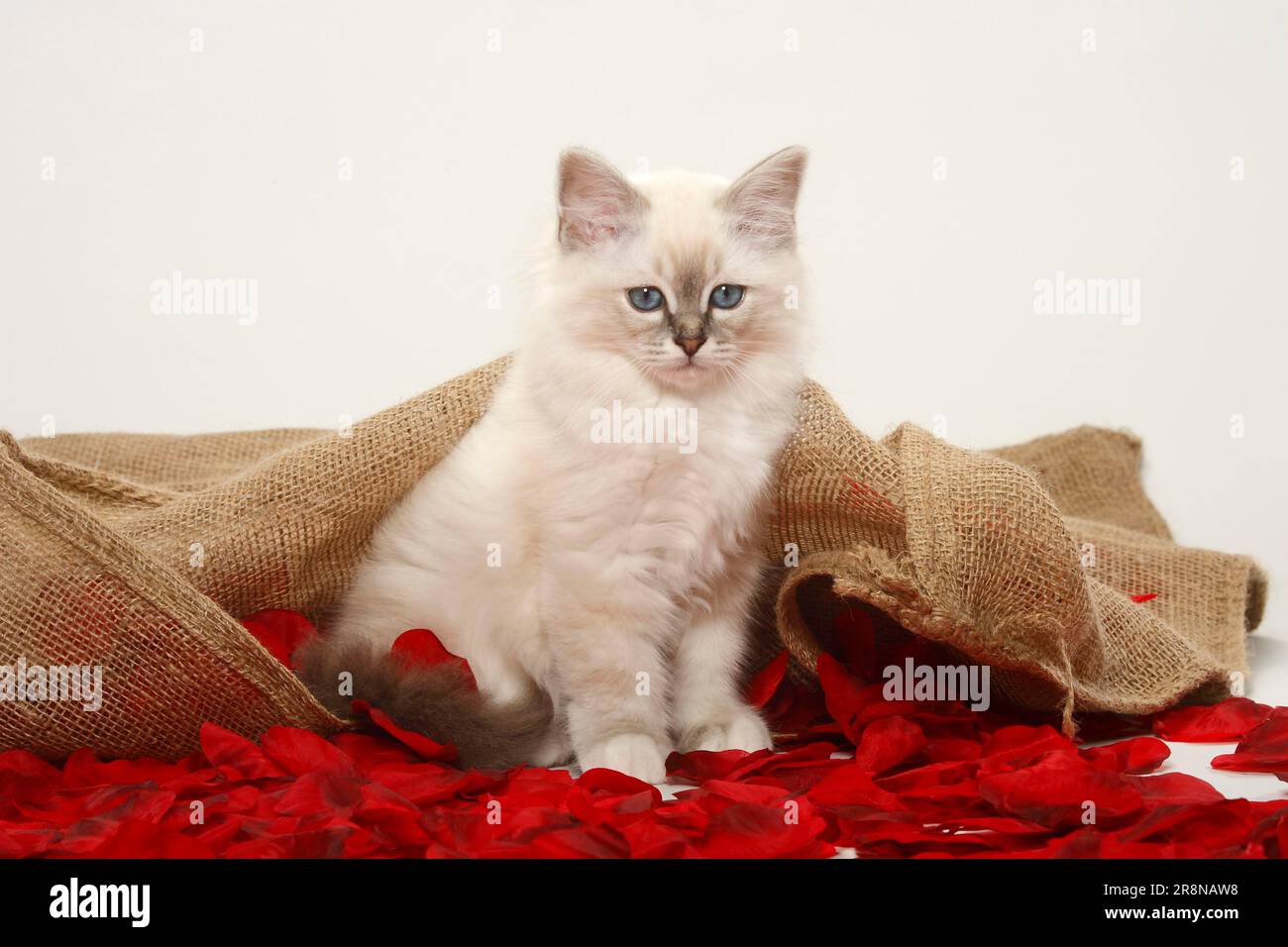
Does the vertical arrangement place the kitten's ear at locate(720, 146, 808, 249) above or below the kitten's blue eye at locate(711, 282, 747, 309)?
above

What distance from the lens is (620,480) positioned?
1945 mm

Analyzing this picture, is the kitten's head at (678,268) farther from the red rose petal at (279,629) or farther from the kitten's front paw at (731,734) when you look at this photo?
the red rose petal at (279,629)

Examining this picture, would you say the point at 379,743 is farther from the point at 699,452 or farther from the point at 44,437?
the point at 44,437

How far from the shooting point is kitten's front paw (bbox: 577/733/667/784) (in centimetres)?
188

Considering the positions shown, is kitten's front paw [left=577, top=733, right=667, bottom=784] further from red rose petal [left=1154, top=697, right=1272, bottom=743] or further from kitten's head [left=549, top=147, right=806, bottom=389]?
red rose petal [left=1154, top=697, right=1272, bottom=743]

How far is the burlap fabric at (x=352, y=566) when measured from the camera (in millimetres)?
1854

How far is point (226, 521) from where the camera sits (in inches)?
83.8

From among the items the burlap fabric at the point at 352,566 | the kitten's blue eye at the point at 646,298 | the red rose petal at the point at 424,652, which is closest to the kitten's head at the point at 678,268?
the kitten's blue eye at the point at 646,298

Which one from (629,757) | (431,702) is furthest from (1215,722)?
(431,702)

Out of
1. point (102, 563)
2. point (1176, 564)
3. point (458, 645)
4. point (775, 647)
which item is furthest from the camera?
point (1176, 564)

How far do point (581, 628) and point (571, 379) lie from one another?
39 cm

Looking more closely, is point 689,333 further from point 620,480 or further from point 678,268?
point 620,480

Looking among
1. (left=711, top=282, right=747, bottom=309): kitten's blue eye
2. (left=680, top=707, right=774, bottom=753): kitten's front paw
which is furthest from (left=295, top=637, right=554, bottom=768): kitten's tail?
(left=711, top=282, right=747, bottom=309): kitten's blue eye

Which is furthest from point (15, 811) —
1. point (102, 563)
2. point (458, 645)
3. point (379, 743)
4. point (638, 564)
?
point (638, 564)
